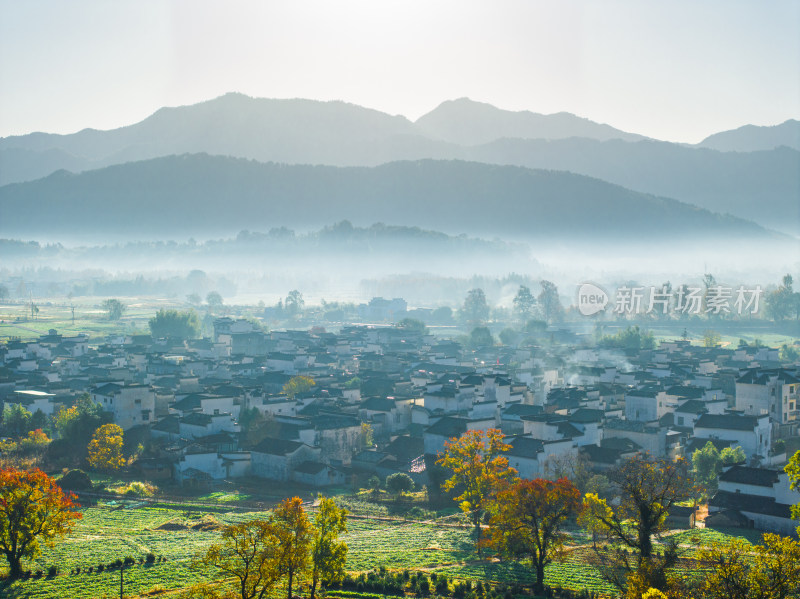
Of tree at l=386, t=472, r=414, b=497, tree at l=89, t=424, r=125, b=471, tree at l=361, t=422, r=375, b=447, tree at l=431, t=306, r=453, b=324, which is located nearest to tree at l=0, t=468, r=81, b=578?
tree at l=89, t=424, r=125, b=471

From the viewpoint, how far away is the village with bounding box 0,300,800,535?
3506cm

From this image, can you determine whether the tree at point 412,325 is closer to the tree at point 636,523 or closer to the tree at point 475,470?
the tree at point 636,523

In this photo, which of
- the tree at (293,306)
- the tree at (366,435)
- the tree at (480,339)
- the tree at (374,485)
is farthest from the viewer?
the tree at (293,306)

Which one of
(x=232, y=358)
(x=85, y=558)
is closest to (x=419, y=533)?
(x=85, y=558)

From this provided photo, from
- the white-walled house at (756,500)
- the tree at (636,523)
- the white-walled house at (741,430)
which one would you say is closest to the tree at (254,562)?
the tree at (636,523)

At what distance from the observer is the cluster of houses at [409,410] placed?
35625 mm

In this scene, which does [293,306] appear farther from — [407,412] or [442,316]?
[407,412]

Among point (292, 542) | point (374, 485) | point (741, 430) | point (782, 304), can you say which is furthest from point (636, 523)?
point (782, 304)

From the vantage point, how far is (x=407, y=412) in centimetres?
4500

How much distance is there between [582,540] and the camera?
1072 inches

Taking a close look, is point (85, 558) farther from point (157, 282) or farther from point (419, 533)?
point (157, 282)

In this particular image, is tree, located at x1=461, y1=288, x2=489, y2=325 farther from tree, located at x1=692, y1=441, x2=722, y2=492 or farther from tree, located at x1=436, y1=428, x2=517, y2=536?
tree, located at x1=436, y1=428, x2=517, y2=536

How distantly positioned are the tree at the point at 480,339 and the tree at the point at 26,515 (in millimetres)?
57667

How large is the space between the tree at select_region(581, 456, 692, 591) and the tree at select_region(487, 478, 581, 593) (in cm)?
107
